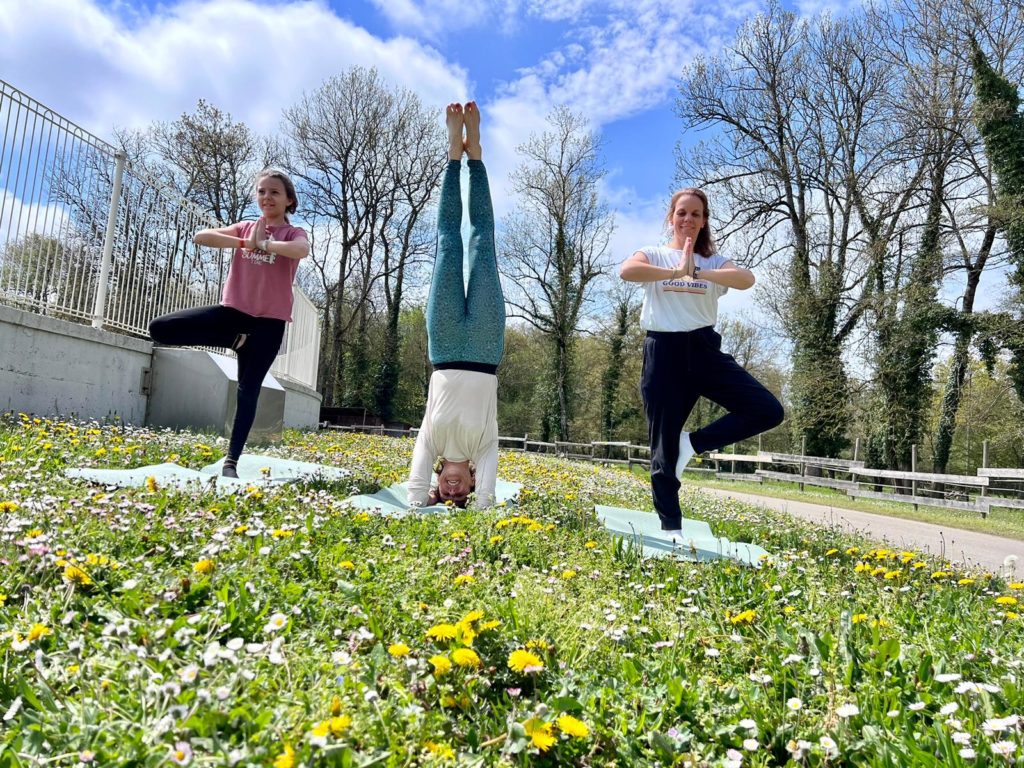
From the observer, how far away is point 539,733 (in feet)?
4.71

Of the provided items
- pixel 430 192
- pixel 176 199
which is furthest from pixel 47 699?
pixel 430 192

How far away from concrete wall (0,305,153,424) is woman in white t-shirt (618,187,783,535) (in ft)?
20.5

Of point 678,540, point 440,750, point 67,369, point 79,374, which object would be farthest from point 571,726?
point 79,374

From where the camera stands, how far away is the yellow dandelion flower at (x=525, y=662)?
1756 mm

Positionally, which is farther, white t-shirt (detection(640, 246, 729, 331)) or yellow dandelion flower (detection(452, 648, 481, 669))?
white t-shirt (detection(640, 246, 729, 331))

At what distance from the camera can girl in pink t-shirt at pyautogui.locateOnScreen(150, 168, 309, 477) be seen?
4.85 m

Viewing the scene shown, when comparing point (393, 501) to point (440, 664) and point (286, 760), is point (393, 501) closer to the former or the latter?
point (440, 664)

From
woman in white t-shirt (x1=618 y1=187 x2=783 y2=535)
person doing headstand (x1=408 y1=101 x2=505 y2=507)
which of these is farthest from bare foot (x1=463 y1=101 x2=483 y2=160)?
woman in white t-shirt (x1=618 y1=187 x2=783 y2=535)

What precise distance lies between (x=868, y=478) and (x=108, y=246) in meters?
22.9

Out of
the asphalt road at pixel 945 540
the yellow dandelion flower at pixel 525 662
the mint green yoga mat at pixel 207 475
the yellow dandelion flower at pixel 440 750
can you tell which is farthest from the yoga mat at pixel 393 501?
the asphalt road at pixel 945 540

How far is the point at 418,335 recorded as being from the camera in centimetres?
4316

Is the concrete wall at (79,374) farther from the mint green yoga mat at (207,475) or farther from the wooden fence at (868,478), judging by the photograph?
the wooden fence at (868,478)

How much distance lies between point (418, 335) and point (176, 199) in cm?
3304

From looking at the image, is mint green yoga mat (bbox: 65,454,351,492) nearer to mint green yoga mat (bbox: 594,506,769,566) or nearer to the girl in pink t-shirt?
the girl in pink t-shirt
